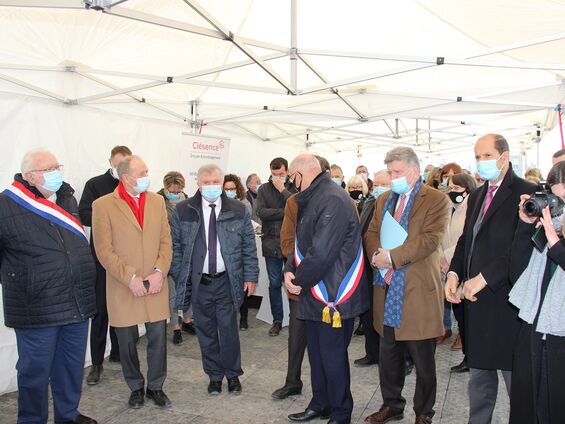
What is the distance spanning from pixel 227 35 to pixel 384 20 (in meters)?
1.75

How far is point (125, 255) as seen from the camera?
3.32 m

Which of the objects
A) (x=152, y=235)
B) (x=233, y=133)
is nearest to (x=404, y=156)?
(x=152, y=235)

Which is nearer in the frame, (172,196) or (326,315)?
(326,315)

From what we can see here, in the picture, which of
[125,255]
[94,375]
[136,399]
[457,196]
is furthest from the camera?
[457,196]

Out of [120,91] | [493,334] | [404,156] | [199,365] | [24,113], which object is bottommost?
[199,365]

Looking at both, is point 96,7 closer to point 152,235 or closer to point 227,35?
point 227,35

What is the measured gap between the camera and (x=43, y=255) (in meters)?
2.85

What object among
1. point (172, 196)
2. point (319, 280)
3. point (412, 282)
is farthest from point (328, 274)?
Result: point (172, 196)

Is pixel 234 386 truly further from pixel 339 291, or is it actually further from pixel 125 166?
pixel 125 166

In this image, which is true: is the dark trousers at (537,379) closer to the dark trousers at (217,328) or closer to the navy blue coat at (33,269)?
the dark trousers at (217,328)

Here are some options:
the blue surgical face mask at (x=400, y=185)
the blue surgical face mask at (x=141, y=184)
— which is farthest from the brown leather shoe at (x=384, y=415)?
the blue surgical face mask at (x=141, y=184)

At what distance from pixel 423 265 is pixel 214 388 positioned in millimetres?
1886

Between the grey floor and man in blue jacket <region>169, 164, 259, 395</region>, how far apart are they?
22cm

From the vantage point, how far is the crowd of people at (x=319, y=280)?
2.17 metres
